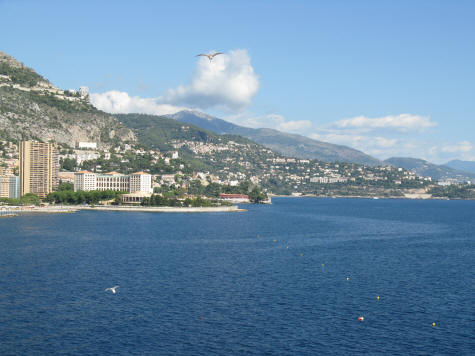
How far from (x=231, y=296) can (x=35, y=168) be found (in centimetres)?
12663

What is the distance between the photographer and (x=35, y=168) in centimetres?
15812

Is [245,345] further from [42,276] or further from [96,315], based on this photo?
[42,276]

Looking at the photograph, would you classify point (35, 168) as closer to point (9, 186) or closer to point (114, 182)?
point (9, 186)

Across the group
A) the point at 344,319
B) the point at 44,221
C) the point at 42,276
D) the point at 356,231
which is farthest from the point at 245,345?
the point at 44,221

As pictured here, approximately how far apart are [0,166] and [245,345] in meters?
156

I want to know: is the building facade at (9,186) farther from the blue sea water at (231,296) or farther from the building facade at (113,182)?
the blue sea water at (231,296)

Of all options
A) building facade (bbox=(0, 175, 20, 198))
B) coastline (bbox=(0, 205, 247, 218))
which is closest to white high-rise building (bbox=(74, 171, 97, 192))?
building facade (bbox=(0, 175, 20, 198))

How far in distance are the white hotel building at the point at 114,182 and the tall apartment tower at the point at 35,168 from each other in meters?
19.6

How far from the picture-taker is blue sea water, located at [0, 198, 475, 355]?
3469 centimetres

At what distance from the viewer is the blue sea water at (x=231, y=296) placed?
34688 mm

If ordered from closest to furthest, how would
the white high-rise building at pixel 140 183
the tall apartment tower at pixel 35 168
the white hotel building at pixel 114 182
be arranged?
1. the tall apartment tower at pixel 35 168
2. the white hotel building at pixel 114 182
3. the white high-rise building at pixel 140 183

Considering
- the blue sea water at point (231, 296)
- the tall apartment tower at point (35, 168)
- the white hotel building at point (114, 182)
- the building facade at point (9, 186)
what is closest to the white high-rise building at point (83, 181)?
the white hotel building at point (114, 182)

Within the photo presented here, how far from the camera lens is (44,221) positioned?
10838cm

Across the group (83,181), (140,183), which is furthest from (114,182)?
(83,181)
